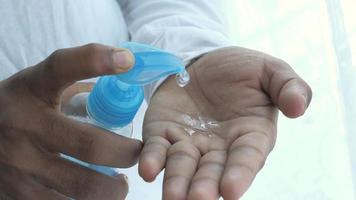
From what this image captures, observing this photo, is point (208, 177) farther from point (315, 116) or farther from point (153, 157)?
point (315, 116)

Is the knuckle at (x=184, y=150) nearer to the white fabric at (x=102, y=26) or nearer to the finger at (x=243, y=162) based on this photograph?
the finger at (x=243, y=162)

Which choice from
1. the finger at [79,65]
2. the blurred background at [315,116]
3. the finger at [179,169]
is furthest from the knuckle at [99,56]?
the blurred background at [315,116]

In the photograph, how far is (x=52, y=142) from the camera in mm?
422

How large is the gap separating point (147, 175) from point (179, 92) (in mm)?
148

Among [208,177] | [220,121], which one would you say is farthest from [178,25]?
[208,177]

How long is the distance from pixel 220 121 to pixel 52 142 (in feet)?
0.54

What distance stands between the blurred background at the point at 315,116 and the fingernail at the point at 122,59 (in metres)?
0.28

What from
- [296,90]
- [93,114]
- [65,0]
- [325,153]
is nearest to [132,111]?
[93,114]

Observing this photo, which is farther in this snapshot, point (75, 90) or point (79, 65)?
point (75, 90)

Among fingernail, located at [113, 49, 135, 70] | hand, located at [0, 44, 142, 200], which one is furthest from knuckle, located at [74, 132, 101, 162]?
fingernail, located at [113, 49, 135, 70]

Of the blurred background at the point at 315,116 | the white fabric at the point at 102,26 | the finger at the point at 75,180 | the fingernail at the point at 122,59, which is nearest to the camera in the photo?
the fingernail at the point at 122,59

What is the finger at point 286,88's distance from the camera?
16.0 inches

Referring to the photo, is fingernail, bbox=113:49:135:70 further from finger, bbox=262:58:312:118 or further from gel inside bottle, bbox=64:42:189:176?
finger, bbox=262:58:312:118

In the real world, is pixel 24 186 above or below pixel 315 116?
above
